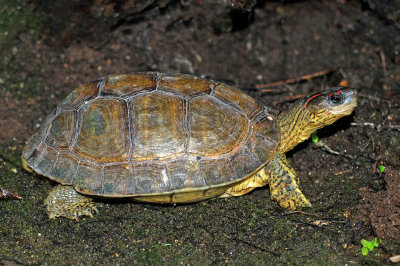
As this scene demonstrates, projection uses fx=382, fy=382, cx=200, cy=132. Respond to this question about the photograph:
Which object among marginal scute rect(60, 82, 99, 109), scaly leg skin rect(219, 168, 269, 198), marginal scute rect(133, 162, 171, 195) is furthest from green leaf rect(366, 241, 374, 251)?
marginal scute rect(60, 82, 99, 109)

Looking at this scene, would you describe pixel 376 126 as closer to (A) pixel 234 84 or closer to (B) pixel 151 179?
(A) pixel 234 84

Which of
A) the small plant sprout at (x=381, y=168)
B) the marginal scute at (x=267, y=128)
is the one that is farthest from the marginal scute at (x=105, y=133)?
the small plant sprout at (x=381, y=168)

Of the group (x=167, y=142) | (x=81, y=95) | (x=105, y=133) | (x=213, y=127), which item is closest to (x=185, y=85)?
(x=213, y=127)

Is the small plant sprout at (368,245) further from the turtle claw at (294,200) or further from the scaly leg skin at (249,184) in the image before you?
the scaly leg skin at (249,184)

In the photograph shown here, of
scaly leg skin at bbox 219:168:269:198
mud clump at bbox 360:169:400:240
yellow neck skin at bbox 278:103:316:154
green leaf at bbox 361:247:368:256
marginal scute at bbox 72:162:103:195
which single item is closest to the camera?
green leaf at bbox 361:247:368:256

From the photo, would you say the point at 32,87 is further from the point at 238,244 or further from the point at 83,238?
the point at 238,244

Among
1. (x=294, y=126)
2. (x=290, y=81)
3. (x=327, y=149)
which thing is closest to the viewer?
(x=294, y=126)

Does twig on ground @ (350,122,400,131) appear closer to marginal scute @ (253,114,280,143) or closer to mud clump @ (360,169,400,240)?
mud clump @ (360,169,400,240)
